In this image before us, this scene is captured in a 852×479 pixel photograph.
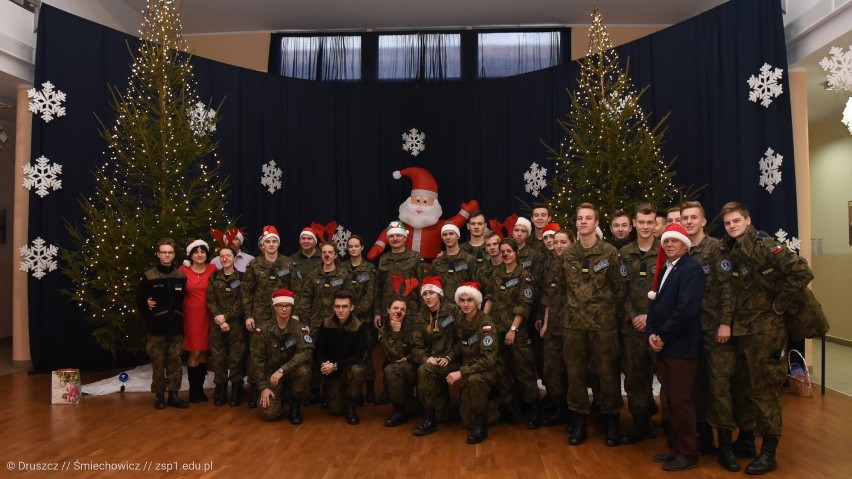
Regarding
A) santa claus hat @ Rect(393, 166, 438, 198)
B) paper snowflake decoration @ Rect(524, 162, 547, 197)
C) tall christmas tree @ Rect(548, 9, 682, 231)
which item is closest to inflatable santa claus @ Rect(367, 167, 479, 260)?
santa claus hat @ Rect(393, 166, 438, 198)

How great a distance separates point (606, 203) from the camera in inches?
238

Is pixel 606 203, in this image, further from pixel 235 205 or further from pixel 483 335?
pixel 235 205

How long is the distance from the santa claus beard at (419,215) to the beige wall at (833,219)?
5.24m

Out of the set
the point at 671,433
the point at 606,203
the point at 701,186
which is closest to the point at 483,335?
the point at 671,433

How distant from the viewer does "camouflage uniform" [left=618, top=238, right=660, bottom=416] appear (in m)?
4.30

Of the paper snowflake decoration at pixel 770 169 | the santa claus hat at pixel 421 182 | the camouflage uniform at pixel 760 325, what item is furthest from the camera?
the santa claus hat at pixel 421 182

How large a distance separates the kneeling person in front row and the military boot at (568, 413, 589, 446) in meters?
1.66

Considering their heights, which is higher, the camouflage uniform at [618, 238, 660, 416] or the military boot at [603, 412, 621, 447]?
the camouflage uniform at [618, 238, 660, 416]

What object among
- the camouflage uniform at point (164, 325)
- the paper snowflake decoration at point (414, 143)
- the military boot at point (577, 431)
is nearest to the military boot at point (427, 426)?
the military boot at point (577, 431)

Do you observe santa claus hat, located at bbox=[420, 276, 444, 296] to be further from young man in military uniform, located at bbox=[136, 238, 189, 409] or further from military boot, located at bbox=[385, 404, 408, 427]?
young man in military uniform, located at bbox=[136, 238, 189, 409]

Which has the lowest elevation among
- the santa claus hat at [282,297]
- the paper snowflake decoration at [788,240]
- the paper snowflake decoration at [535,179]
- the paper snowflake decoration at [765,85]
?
the santa claus hat at [282,297]

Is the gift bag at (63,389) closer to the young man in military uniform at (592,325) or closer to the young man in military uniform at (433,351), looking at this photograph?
the young man in military uniform at (433,351)

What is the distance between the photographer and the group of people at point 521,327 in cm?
370

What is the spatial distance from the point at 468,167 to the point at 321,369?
4.71m
